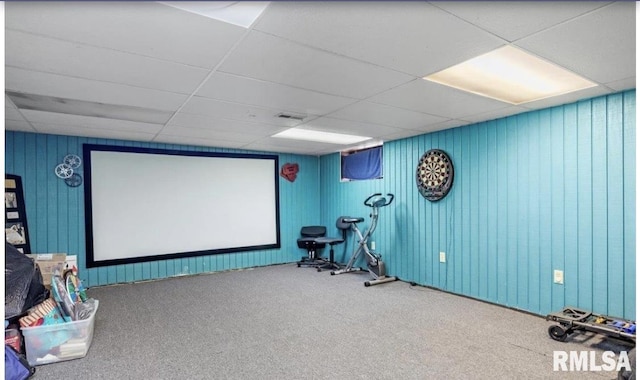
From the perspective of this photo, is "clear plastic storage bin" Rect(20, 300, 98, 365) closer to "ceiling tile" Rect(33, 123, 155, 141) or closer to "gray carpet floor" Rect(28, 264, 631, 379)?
"gray carpet floor" Rect(28, 264, 631, 379)

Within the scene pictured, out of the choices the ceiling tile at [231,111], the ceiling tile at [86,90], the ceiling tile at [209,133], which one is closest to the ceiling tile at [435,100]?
the ceiling tile at [231,111]

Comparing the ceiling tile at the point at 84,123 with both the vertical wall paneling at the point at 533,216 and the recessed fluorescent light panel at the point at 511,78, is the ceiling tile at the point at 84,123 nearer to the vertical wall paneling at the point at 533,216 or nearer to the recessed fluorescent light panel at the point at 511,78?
the recessed fluorescent light panel at the point at 511,78

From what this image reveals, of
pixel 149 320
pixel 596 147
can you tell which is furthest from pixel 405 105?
pixel 149 320

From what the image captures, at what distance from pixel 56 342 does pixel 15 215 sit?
2.31 m

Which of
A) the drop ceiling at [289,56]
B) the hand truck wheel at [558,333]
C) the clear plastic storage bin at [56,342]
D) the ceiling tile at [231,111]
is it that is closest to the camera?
the drop ceiling at [289,56]

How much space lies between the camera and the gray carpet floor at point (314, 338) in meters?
2.38

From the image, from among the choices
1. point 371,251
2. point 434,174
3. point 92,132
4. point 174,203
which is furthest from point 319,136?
point 92,132

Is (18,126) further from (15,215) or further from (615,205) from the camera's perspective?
(615,205)

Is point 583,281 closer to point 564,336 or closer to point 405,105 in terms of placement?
point 564,336

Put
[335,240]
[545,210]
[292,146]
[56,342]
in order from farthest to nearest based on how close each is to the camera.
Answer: [335,240] < [292,146] < [545,210] < [56,342]

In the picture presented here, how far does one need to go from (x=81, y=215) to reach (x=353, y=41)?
464cm

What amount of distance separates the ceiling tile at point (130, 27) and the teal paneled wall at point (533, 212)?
3.17 m

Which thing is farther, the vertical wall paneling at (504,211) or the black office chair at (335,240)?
the black office chair at (335,240)

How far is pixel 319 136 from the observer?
16.1ft
